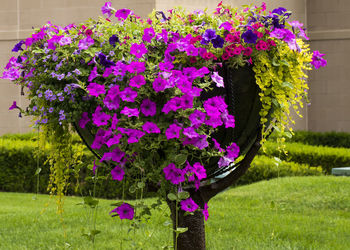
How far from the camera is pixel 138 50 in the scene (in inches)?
104

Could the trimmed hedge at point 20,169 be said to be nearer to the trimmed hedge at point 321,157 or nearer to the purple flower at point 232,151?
the trimmed hedge at point 321,157

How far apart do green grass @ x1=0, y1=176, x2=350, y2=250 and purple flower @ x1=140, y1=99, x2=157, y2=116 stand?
49.1 inches

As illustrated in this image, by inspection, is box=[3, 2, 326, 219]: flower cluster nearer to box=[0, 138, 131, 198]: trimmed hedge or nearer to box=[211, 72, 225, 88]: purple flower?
box=[211, 72, 225, 88]: purple flower

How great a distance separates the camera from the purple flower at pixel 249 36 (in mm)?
2701

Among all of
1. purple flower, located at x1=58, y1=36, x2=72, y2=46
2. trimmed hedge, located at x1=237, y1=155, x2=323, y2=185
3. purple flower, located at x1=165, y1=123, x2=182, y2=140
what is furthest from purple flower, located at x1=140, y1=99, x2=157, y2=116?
trimmed hedge, located at x1=237, y1=155, x2=323, y2=185

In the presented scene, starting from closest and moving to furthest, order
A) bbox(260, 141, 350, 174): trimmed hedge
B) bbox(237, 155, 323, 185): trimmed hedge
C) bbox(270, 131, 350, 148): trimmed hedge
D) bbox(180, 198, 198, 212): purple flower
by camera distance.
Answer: bbox(180, 198, 198, 212): purple flower
bbox(237, 155, 323, 185): trimmed hedge
bbox(260, 141, 350, 174): trimmed hedge
bbox(270, 131, 350, 148): trimmed hedge

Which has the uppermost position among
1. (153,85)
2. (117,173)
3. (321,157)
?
(153,85)

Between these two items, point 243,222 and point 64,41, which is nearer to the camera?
point 64,41

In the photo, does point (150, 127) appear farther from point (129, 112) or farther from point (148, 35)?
point (148, 35)

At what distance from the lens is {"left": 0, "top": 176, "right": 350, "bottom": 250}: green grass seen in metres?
4.86

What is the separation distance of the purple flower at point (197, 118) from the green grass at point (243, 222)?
1.24 metres

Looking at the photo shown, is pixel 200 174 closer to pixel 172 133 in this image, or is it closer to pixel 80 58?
pixel 172 133

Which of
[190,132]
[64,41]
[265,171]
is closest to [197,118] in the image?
[190,132]

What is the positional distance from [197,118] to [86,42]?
74 cm
